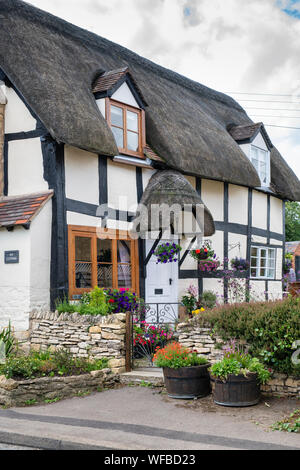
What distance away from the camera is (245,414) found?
6.69 m

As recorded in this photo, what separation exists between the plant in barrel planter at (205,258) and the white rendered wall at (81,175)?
10.9 ft

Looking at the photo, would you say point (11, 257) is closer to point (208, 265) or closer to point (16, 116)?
point (16, 116)

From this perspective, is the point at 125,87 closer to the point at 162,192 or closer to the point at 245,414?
the point at 162,192

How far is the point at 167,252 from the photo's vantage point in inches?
458

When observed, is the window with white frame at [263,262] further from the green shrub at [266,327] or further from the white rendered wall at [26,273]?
the green shrub at [266,327]

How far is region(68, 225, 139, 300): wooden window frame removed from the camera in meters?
10.1

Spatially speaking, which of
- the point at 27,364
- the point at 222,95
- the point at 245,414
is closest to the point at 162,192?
the point at 27,364

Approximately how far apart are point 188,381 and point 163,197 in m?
4.74

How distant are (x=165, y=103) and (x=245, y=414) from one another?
29.4ft

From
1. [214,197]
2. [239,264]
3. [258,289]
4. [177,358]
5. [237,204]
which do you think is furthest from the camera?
[258,289]

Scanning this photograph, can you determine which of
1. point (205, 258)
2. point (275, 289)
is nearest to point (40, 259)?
point (205, 258)

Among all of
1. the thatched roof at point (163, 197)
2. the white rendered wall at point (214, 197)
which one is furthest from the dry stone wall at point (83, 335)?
the white rendered wall at point (214, 197)

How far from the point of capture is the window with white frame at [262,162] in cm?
1597

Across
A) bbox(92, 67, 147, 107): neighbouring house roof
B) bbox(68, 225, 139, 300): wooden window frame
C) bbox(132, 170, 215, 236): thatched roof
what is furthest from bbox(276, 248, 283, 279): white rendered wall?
bbox(92, 67, 147, 107): neighbouring house roof
